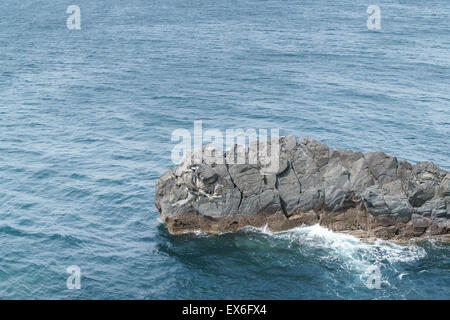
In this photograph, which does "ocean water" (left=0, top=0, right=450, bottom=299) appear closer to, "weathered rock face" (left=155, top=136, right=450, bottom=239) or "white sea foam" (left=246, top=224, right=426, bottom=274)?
"white sea foam" (left=246, top=224, right=426, bottom=274)

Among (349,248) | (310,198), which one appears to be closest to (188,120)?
(310,198)

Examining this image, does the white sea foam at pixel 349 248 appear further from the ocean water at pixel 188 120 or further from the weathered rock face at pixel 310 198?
the weathered rock face at pixel 310 198

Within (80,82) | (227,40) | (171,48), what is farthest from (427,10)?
(80,82)

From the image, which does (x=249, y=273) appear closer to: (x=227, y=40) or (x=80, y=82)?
(x=80, y=82)

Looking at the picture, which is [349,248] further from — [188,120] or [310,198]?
[188,120]

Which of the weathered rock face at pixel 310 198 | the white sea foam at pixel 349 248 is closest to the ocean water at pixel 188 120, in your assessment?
the white sea foam at pixel 349 248
